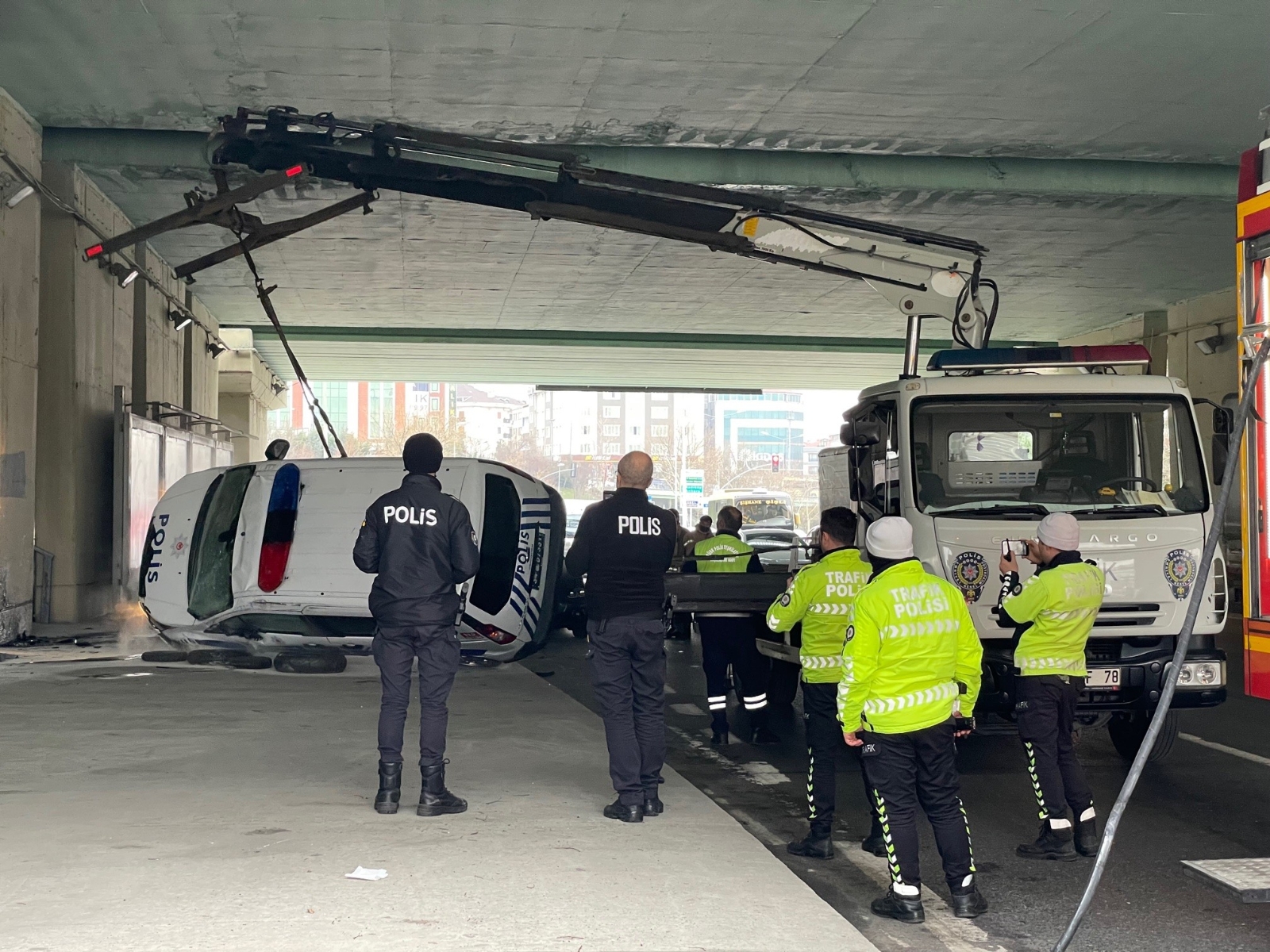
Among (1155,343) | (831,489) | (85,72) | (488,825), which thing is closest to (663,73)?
(831,489)

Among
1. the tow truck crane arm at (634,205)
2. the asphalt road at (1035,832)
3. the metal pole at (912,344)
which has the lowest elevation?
the asphalt road at (1035,832)

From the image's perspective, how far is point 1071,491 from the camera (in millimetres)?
8508

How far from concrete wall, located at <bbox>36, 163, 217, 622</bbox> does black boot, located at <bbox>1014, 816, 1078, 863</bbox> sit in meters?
12.8

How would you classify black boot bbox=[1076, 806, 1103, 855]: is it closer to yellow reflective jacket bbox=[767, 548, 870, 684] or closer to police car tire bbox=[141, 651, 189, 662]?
yellow reflective jacket bbox=[767, 548, 870, 684]

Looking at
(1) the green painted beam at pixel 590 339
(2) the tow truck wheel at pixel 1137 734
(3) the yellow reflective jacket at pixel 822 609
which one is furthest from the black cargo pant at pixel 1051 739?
(1) the green painted beam at pixel 590 339

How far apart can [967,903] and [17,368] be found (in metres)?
12.2

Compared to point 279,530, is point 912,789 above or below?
below

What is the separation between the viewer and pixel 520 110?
13.8 meters

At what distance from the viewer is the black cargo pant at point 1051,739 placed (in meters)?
6.32

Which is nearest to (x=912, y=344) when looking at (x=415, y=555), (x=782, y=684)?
(x=782, y=684)

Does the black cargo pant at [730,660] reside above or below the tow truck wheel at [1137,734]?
above

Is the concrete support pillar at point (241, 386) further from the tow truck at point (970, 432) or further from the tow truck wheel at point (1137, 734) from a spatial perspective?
the tow truck wheel at point (1137, 734)

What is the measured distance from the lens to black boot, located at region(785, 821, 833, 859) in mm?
6293

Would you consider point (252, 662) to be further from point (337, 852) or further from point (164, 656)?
point (337, 852)
